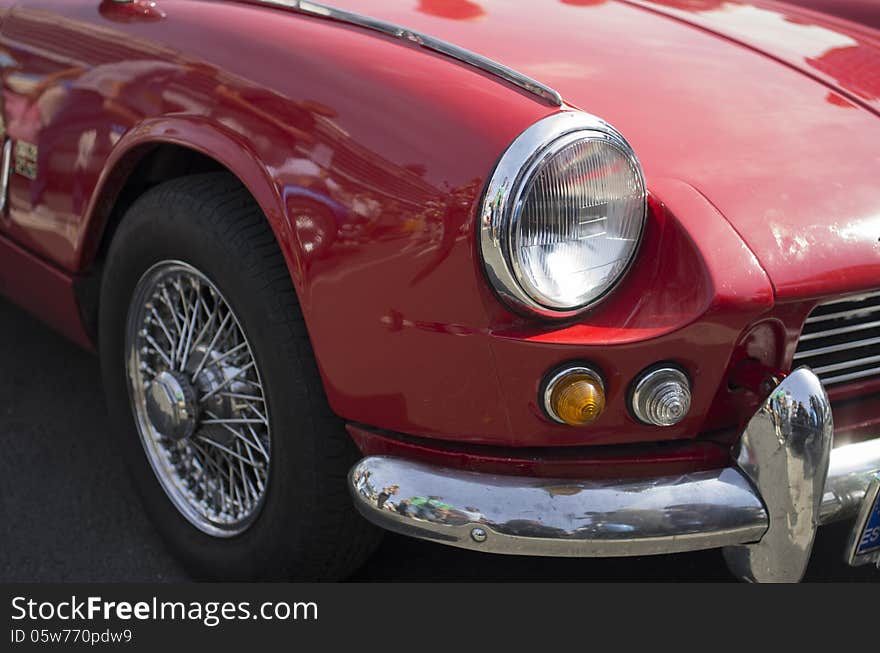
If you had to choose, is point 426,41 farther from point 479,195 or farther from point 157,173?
point 157,173

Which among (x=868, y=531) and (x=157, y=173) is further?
(x=157, y=173)

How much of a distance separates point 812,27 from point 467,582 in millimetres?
1538

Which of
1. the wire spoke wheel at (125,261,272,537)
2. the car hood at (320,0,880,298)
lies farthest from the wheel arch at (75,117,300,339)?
the car hood at (320,0,880,298)

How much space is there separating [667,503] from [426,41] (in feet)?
2.98

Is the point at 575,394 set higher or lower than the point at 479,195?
lower

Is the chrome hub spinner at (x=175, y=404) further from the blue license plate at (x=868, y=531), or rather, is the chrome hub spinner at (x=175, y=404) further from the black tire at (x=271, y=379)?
the blue license plate at (x=868, y=531)

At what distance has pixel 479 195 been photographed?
62.2 inches

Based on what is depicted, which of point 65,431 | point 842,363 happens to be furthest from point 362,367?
point 65,431

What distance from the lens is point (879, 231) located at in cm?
173

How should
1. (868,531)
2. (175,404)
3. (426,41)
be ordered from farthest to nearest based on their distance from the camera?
(175,404) < (426,41) < (868,531)

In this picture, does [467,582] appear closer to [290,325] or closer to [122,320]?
[290,325]

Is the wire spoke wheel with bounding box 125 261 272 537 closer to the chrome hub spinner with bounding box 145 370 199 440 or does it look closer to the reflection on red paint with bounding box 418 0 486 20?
the chrome hub spinner with bounding box 145 370 199 440

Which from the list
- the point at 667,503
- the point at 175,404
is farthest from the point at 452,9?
the point at 667,503

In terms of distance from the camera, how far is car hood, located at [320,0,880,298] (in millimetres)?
1678
